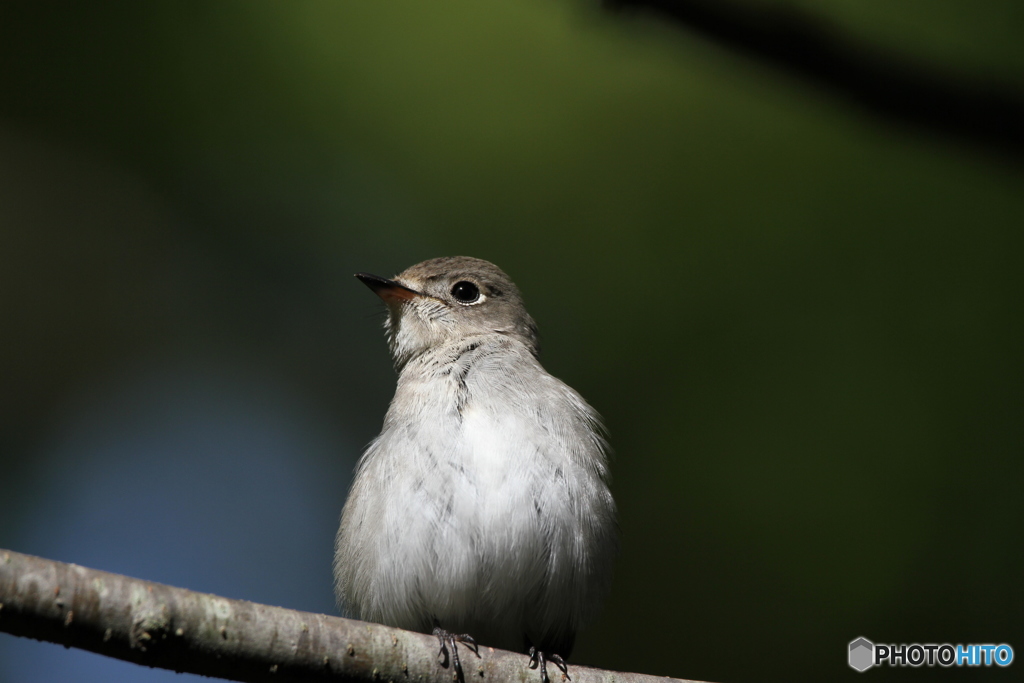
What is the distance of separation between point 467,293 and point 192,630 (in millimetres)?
3977

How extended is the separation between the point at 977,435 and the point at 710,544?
225 cm

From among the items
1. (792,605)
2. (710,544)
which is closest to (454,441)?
(710,544)

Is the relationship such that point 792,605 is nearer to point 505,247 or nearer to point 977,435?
point 977,435

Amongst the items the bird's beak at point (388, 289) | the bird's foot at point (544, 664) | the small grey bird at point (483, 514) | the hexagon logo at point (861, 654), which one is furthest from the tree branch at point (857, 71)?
the hexagon logo at point (861, 654)

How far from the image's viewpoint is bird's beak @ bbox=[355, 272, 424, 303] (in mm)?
6281

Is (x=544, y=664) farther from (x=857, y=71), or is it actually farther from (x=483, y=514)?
(x=857, y=71)

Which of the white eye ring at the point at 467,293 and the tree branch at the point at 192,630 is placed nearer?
the tree branch at the point at 192,630

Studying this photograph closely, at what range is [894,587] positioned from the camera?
6395mm

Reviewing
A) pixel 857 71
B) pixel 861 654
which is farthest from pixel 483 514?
pixel 861 654

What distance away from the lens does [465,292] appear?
6.58 m

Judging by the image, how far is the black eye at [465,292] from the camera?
21.5 ft

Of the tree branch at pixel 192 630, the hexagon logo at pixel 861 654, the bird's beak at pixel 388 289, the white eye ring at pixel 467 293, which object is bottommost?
the tree branch at pixel 192 630

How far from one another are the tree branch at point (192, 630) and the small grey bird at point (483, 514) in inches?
43.9

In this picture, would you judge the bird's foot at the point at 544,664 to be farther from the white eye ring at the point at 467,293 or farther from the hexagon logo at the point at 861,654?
the hexagon logo at the point at 861,654
